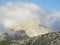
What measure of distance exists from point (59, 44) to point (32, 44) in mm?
36597

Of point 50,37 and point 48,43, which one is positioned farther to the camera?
point 50,37

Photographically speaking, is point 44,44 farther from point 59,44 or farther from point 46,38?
point 59,44

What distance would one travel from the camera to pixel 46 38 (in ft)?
406

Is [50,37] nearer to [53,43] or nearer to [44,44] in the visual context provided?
[44,44]

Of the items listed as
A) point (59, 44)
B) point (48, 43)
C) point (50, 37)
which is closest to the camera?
point (59, 44)

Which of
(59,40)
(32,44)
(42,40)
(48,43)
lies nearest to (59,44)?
(59,40)

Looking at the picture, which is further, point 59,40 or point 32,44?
point 32,44

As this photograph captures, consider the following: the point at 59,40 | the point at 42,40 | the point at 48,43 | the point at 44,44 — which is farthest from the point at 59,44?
the point at 42,40

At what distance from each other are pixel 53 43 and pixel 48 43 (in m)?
5.66

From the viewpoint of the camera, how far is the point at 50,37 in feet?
403

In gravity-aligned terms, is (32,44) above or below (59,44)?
above

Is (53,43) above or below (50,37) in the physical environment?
below

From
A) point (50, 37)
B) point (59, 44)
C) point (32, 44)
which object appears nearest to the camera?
point (59, 44)

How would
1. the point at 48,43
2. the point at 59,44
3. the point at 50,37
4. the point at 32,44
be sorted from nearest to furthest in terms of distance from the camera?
1. the point at 59,44
2. the point at 48,43
3. the point at 50,37
4. the point at 32,44
